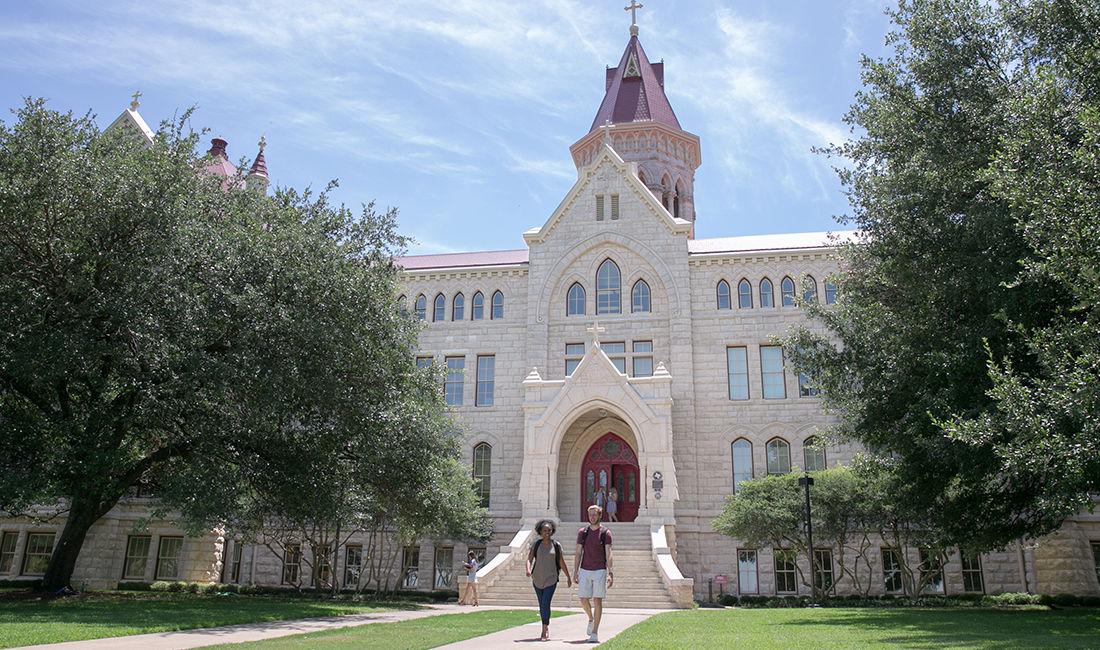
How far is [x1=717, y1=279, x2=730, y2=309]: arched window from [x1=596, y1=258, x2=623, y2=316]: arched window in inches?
154

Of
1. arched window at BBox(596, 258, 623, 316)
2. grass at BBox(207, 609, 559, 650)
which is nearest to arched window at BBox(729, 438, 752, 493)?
arched window at BBox(596, 258, 623, 316)

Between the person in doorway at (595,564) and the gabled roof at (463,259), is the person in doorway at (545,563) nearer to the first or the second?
the person in doorway at (595,564)

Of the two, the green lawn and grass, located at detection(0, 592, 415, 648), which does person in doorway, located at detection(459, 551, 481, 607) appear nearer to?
grass, located at detection(0, 592, 415, 648)

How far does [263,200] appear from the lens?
1930 centimetres

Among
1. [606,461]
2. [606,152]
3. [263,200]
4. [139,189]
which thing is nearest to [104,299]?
[139,189]

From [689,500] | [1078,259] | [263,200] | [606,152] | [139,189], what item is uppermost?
[606,152]

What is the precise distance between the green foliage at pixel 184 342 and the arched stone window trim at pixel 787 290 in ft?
59.1

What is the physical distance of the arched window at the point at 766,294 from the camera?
109 ft

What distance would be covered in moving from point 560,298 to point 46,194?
71.0 ft

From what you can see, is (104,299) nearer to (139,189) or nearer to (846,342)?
(139,189)

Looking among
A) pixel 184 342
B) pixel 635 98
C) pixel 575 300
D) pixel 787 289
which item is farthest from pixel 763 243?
pixel 184 342

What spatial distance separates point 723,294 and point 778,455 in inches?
262

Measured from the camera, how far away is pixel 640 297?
33.9 metres

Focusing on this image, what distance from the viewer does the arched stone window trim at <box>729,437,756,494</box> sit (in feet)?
103
